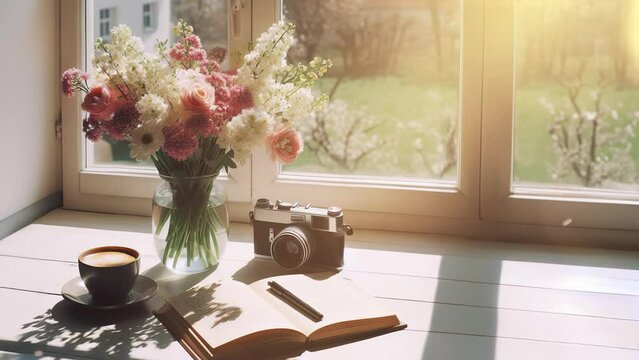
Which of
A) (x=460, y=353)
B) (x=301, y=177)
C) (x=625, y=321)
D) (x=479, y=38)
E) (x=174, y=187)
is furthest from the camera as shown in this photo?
(x=301, y=177)

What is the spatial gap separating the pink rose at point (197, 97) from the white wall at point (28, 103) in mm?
667

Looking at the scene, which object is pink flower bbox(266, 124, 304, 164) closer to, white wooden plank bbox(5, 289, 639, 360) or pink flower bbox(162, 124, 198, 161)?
pink flower bbox(162, 124, 198, 161)

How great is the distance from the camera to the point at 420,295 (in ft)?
4.45

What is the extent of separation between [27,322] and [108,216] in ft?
2.28

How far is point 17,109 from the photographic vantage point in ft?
5.74

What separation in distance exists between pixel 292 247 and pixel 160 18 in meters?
0.80

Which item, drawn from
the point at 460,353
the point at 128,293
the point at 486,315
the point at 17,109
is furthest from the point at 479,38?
the point at 17,109

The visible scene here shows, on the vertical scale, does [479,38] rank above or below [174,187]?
above

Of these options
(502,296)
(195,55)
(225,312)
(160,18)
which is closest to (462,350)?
(502,296)

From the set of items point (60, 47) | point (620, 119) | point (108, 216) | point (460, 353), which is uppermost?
point (60, 47)

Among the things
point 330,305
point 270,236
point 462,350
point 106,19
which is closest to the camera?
point 462,350

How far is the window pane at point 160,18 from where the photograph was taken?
183cm

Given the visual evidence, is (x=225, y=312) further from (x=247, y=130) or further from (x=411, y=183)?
(x=411, y=183)

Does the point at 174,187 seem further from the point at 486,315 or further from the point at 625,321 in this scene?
the point at 625,321
